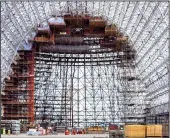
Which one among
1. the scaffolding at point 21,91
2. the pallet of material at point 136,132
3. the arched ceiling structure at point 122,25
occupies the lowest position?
the pallet of material at point 136,132

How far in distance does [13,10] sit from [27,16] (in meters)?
3.67

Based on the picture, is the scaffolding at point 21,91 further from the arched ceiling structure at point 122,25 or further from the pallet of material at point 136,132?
the pallet of material at point 136,132

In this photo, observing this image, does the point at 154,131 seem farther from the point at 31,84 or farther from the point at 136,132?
the point at 31,84

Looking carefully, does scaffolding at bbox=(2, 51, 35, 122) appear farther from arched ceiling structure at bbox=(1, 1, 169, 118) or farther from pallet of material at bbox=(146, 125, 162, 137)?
pallet of material at bbox=(146, 125, 162, 137)

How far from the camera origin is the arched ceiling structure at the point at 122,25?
38.7 m

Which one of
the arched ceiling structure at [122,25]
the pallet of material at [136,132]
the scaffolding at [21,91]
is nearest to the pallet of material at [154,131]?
the pallet of material at [136,132]

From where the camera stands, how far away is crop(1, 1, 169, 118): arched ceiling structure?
3869 cm

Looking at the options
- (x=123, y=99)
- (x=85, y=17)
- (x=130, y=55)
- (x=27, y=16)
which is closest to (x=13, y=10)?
(x=27, y=16)

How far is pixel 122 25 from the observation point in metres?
45.3

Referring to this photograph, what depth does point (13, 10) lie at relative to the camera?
131ft

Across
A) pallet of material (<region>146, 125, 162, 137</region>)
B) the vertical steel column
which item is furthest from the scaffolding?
pallet of material (<region>146, 125, 162, 137</region>)

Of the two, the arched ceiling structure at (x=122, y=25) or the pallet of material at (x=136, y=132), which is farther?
the arched ceiling structure at (x=122, y=25)

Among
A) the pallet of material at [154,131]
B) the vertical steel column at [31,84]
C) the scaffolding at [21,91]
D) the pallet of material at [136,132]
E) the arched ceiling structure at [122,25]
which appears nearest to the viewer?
the pallet of material at [154,131]

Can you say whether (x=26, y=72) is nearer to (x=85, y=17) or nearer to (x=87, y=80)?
(x=85, y=17)
